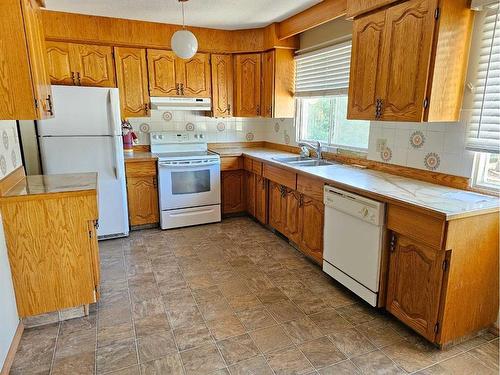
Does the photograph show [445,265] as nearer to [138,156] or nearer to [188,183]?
[188,183]

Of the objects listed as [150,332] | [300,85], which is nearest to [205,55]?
[300,85]

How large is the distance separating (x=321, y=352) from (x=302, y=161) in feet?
6.95

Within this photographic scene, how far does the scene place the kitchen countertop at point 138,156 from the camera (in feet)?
12.2

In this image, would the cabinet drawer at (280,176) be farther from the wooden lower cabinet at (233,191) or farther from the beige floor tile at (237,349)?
the beige floor tile at (237,349)

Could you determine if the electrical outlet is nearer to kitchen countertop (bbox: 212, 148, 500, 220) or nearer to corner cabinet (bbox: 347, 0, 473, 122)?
kitchen countertop (bbox: 212, 148, 500, 220)

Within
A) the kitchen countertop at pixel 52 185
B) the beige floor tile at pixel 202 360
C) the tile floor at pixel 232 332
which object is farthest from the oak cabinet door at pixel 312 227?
the kitchen countertop at pixel 52 185

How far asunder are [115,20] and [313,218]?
297cm

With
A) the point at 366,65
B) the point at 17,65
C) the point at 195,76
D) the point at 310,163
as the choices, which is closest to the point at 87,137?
the point at 195,76

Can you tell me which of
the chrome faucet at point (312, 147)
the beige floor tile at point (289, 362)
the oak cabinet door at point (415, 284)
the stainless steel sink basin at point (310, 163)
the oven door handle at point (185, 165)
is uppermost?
the chrome faucet at point (312, 147)

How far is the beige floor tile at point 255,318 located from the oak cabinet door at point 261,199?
1647 mm

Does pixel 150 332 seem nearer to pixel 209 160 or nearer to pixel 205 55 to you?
pixel 209 160

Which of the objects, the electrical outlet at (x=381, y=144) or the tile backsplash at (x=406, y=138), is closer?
the tile backsplash at (x=406, y=138)

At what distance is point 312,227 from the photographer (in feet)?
9.87

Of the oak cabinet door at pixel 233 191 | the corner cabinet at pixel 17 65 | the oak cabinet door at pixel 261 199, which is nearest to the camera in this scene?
the corner cabinet at pixel 17 65
